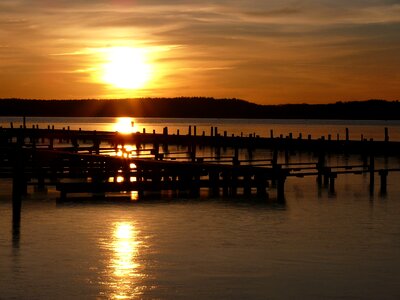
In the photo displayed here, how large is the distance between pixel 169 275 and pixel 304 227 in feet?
30.3

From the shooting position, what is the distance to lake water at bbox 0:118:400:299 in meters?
19.1

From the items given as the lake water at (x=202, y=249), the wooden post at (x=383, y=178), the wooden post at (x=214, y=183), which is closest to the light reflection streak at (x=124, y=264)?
the lake water at (x=202, y=249)

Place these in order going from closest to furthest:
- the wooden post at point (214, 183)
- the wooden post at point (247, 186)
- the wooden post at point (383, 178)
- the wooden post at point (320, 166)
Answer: the wooden post at point (214, 183) < the wooden post at point (247, 186) < the wooden post at point (383, 178) < the wooden post at point (320, 166)

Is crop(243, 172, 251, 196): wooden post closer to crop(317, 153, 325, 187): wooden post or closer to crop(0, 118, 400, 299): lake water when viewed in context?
crop(0, 118, 400, 299): lake water

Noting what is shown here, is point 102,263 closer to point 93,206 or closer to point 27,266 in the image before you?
point 27,266

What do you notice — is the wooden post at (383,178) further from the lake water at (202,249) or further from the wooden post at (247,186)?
the wooden post at (247,186)

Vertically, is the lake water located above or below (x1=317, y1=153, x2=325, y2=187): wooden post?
below

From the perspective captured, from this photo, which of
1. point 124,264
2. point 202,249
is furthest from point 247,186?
point 124,264

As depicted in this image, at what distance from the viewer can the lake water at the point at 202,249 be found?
1914 cm

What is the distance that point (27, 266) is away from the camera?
21484 mm

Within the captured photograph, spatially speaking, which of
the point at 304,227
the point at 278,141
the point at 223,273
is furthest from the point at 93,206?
the point at 278,141

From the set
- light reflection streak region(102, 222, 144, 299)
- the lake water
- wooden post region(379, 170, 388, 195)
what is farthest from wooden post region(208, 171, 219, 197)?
light reflection streak region(102, 222, 144, 299)

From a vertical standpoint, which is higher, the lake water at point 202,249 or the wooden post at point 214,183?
the wooden post at point 214,183

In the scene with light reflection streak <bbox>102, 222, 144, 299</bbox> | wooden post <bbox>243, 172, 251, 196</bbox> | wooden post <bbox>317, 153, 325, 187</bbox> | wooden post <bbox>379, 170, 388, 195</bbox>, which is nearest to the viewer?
light reflection streak <bbox>102, 222, 144, 299</bbox>
